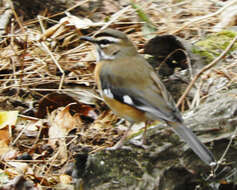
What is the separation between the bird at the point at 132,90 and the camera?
3.69m

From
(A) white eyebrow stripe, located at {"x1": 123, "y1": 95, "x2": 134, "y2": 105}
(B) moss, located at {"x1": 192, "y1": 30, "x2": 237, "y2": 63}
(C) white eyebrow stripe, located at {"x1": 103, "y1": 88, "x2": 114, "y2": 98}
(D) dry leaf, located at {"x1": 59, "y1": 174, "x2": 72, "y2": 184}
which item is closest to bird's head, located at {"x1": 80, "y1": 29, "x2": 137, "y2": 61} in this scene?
(C) white eyebrow stripe, located at {"x1": 103, "y1": 88, "x2": 114, "y2": 98}

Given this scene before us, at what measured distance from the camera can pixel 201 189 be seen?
3883 mm

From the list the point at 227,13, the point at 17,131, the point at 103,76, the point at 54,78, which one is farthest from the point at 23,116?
the point at 227,13

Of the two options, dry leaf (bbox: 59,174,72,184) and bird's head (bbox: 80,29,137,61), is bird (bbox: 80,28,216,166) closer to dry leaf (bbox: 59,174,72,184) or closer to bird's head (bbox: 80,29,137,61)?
bird's head (bbox: 80,29,137,61)

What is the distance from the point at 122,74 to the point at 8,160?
154 centimetres

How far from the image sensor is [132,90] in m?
4.11

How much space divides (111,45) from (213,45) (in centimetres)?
182

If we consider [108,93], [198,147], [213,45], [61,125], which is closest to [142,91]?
[108,93]

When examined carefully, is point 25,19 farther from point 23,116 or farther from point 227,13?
point 227,13

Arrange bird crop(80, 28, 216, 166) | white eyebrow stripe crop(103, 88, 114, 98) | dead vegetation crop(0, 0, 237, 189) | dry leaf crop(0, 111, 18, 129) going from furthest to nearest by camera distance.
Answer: dry leaf crop(0, 111, 18, 129) < dead vegetation crop(0, 0, 237, 189) < white eyebrow stripe crop(103, 88, 114, 98) < bird crop(80, 28, 216, 166)

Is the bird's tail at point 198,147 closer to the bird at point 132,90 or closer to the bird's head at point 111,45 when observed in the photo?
the bird at point 132,90

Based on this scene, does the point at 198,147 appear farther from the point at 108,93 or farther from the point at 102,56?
the point at 102,56

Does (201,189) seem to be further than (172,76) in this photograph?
No

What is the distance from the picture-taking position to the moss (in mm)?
5602
